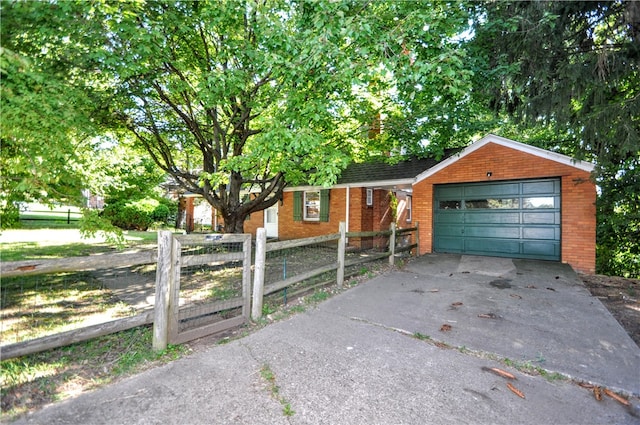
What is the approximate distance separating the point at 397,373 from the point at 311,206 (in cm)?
1160

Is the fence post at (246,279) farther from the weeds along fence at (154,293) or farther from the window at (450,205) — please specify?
the window at (450,205)

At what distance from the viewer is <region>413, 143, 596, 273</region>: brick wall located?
800 cm

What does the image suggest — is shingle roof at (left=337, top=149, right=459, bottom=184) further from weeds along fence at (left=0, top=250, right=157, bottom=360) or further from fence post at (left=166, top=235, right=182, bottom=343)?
fence post at (left=166, top=235, right=182, bottom=343)

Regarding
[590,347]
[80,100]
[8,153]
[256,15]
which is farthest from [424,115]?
[8,153]

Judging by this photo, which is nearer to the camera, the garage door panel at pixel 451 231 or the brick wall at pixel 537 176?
the brick wall at pixel 537 176

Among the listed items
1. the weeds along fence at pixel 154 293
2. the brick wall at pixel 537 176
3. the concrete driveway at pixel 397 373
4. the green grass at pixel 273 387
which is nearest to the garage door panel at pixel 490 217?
the brick wall at pixel 537 176

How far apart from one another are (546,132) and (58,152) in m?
17.0

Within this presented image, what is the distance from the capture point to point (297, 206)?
47.7 feet

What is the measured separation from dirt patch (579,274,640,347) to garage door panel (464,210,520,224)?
2.13 metres

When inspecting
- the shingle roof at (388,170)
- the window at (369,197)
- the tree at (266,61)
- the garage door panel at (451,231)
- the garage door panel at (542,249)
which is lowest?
the garage door panel at (542,249)

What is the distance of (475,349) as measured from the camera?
11.7 ft

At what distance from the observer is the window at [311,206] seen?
14214mm

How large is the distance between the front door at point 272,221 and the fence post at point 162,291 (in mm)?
12193

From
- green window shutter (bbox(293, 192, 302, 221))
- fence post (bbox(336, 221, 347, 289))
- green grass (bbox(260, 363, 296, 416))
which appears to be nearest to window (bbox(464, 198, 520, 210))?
fence post (bbox(336, 221, 347, 289))
